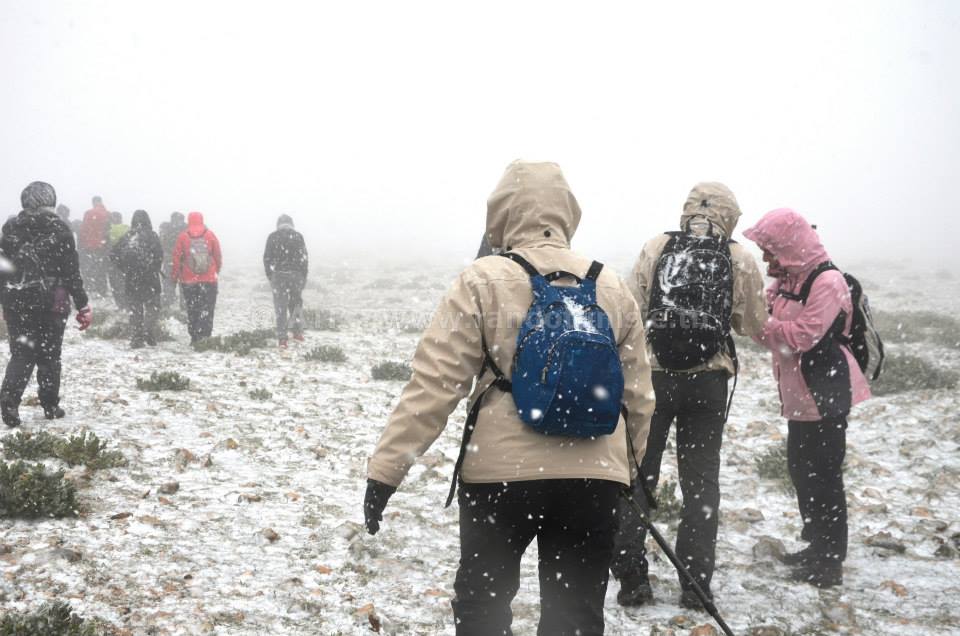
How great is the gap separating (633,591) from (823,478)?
1.71 metres

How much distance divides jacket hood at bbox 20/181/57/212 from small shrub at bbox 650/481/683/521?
745cm

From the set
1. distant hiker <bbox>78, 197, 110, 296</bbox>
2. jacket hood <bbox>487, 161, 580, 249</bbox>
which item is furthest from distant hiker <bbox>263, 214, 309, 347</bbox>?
jacket hood <bbox>487, 161, 580, 249</bbox>

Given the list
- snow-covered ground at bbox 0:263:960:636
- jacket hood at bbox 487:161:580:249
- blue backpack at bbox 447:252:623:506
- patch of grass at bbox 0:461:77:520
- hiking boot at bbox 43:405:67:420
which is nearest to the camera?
blue backpack at bbox 447:252:623:506

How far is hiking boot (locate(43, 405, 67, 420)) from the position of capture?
7.59 metres

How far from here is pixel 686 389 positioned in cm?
420

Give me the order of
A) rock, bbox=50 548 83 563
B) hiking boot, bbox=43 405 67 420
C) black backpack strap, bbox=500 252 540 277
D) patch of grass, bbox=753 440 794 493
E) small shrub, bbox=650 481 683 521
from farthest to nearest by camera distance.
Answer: hiking boot, bbox=43 405 67 420, patch of grass, bbox=753 440 794 493, small shrub, bbox=650 481 683 521, rock, bbox=50 548 83 563, black backpack strap, bbox=500 252 540 277

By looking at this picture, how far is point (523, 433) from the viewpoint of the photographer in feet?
8.61

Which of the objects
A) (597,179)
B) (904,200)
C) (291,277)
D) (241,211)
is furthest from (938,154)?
(291,277)

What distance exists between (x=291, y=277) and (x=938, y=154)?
18595 cm

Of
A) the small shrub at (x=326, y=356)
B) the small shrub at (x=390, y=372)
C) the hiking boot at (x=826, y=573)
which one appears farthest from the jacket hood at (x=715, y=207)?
the small shrub at (x=326, y=356)

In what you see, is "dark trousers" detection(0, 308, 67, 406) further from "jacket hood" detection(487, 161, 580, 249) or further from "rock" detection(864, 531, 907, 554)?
"rock" detection(864, 531, 907, 554)

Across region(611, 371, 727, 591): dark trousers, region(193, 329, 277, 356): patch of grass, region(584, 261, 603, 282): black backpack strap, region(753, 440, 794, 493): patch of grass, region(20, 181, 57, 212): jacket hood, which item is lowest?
region(753, 440, 794, 493): patch of grass

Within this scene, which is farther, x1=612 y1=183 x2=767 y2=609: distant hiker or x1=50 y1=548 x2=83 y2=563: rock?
x1=50 y1=548 x2=83 y2=563: rock

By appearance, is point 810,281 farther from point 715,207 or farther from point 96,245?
point 96,245
